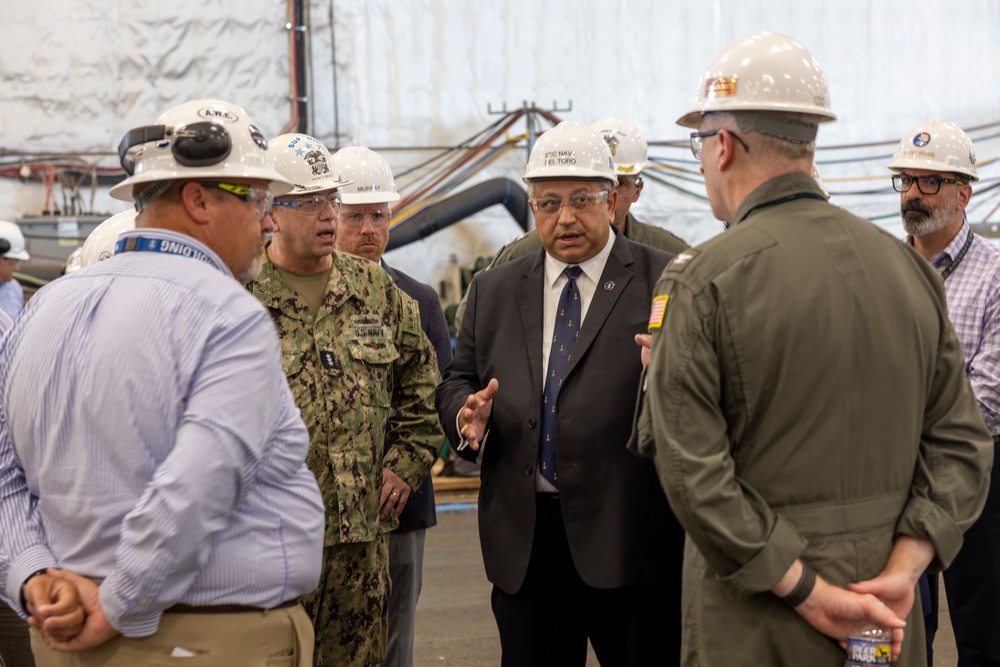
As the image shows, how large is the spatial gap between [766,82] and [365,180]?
211cm

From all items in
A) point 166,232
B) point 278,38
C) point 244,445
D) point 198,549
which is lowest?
point 198,549

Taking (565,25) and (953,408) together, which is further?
(565,25)

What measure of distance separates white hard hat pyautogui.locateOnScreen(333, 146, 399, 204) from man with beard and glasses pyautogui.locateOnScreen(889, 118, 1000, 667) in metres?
1.85

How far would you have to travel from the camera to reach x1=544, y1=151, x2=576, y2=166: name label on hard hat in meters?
2.87

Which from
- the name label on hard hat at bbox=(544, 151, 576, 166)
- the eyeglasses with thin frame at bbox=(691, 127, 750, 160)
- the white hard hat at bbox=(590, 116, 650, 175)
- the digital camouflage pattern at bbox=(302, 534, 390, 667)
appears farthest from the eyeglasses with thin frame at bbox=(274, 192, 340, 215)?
the white hard hat at bbox=(590, 116, 650, 175)

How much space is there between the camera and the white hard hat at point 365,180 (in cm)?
375

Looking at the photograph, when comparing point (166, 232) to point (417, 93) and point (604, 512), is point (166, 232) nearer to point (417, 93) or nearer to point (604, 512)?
point (604, 512)

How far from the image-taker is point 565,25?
28.0 ft

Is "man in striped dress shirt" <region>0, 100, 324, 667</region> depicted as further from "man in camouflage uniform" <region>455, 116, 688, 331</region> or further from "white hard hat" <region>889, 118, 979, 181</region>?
"white hard hat" <region>889, 118, 979, 181</region>

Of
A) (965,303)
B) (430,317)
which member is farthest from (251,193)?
(965,303)

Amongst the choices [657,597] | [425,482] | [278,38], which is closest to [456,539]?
[425,482]

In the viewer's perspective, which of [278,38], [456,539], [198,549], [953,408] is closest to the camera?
[198,549]

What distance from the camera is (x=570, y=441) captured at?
257 cm

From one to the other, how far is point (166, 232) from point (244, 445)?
0.42 meters
